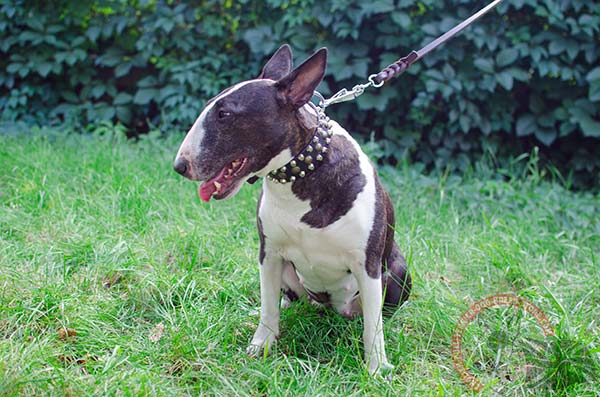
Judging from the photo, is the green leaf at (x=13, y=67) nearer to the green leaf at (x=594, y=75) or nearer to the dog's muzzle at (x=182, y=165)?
the dog's muzzle at (x=182, y=165)

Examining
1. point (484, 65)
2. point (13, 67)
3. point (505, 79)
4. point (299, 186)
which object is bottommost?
point (505, 79)

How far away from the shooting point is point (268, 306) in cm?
245

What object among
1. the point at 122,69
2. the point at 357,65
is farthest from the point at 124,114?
the point at 357,65

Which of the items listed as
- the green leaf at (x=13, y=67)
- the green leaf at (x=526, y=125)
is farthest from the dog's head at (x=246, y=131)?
the green leaf at (x=13, y=67)

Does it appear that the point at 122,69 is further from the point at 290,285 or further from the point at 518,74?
the point at 290,285

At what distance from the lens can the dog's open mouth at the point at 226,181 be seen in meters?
2.05

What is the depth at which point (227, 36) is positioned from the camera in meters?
5.52

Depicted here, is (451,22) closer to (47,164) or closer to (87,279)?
(47,164)

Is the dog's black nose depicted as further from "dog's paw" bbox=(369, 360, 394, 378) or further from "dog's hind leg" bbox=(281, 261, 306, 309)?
"dog's paw" bbox=(369, 360, 394, 378)

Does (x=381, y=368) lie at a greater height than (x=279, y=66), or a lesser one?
lesser

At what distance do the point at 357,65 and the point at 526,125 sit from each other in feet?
4.45

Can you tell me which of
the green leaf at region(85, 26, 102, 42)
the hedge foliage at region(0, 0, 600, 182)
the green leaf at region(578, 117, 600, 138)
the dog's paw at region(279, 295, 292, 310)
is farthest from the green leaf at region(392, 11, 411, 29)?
the dog's paw at region(279, 295, 292, 310)

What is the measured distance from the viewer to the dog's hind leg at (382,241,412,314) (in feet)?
8.53

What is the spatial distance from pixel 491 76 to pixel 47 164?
308 cm
